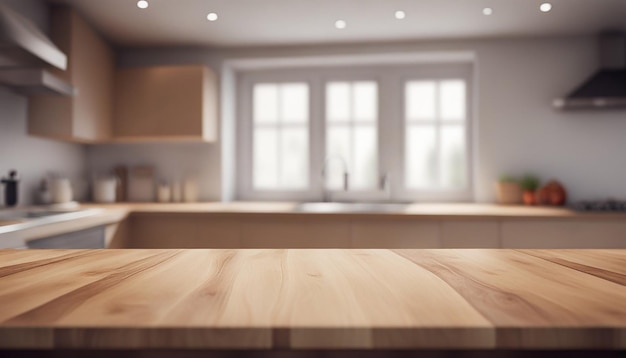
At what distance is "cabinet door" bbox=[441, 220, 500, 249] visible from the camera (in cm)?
278

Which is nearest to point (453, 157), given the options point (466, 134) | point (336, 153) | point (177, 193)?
point (466, 134)

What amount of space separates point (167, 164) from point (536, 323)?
3574 mm

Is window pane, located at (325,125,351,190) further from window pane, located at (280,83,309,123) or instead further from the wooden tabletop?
the wooden tabletop

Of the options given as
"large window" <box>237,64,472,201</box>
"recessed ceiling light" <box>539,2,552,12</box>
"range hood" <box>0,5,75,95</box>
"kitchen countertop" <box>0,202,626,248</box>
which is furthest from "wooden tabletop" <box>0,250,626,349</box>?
"large window" <box>237,64,472,201</box>

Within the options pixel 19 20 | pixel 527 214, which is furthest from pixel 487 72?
pixel 19 20

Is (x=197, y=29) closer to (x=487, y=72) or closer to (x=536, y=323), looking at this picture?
(x=487, y=72)

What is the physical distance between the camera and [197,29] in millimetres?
3416

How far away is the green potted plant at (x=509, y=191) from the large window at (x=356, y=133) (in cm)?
33

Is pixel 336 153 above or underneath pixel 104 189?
above

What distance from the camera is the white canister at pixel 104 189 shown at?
3607 mm

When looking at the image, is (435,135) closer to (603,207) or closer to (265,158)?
(603,207)

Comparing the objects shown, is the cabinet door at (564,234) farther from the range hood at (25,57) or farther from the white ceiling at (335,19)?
the range hood at (25,57)

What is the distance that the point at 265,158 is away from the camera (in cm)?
397

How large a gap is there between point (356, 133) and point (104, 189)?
208 cm
